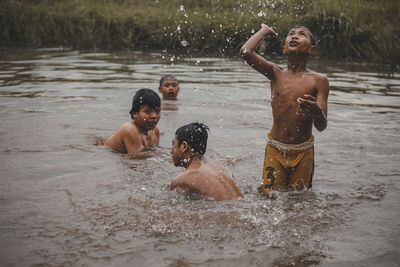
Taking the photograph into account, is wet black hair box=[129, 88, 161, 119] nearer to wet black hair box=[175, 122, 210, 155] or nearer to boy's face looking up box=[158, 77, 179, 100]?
wet black hair box=[175, 122, 210, 155]

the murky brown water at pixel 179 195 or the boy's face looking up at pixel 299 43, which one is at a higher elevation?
the boy's face looking up at pixel 299 43

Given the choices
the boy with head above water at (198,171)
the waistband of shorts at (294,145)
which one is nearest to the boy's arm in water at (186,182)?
the boy with head above water at (198,171)

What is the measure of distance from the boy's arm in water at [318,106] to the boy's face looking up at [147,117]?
219cm

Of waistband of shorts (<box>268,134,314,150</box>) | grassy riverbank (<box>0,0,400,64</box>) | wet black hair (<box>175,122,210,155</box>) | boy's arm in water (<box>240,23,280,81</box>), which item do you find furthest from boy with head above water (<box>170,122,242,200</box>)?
grassy riverbank (<box>0,0,400,64</box>)

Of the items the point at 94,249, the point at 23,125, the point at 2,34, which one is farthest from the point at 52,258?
the point at 2,34

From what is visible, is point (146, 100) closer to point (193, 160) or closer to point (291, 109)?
point (193, 160)

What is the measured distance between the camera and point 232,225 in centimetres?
341

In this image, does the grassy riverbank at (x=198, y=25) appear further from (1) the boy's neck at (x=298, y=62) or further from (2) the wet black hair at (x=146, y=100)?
(1) the boy's neck at (x=298, y=62)

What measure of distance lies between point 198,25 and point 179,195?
11.2m

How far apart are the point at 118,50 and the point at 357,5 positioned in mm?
7874

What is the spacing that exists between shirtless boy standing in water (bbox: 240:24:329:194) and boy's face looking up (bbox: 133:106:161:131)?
5.78 ft

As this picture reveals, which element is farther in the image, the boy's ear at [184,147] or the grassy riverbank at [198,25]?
the grassy riverbank at [198,25]

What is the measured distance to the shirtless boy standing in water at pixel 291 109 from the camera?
4.07 metres

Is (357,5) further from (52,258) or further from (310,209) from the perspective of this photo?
(52,258)
